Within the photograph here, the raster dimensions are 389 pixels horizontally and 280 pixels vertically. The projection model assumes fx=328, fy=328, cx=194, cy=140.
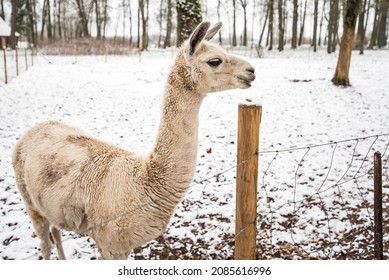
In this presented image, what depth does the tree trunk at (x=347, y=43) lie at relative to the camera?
977 cm

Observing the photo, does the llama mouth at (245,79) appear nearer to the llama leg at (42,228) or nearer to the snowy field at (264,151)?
the snowy field at (264,151)

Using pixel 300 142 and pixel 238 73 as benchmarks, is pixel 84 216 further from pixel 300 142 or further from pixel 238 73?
pixel 300 142

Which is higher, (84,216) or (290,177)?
(84,216)

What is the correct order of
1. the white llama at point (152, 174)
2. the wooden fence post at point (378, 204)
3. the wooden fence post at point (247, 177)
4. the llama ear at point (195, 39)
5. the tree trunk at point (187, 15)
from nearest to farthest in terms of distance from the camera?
1. the wooden fence post at point (247, 177)
2. the llama ear at point (195, 39)
3. the white llama at point (152, 174)
4. the wooden fence post at point (378, 204)
5. the tree trunk at point (187, 15)

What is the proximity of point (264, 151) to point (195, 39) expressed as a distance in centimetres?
108

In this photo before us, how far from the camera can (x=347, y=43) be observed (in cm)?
985

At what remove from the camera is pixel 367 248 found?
131 inches

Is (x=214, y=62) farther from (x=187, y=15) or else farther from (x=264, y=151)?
(x=187, y=15)

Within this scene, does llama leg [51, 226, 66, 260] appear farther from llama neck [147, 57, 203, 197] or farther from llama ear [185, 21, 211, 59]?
llama ear [185, 21, 211, 59]

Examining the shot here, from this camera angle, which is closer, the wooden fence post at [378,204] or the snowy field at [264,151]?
the wooden fence post at [378,204]

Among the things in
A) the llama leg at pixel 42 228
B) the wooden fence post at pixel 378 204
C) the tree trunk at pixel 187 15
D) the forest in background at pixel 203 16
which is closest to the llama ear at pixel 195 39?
the wooden fence post at pixel 378 204

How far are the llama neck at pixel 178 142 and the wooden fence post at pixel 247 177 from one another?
45cm
